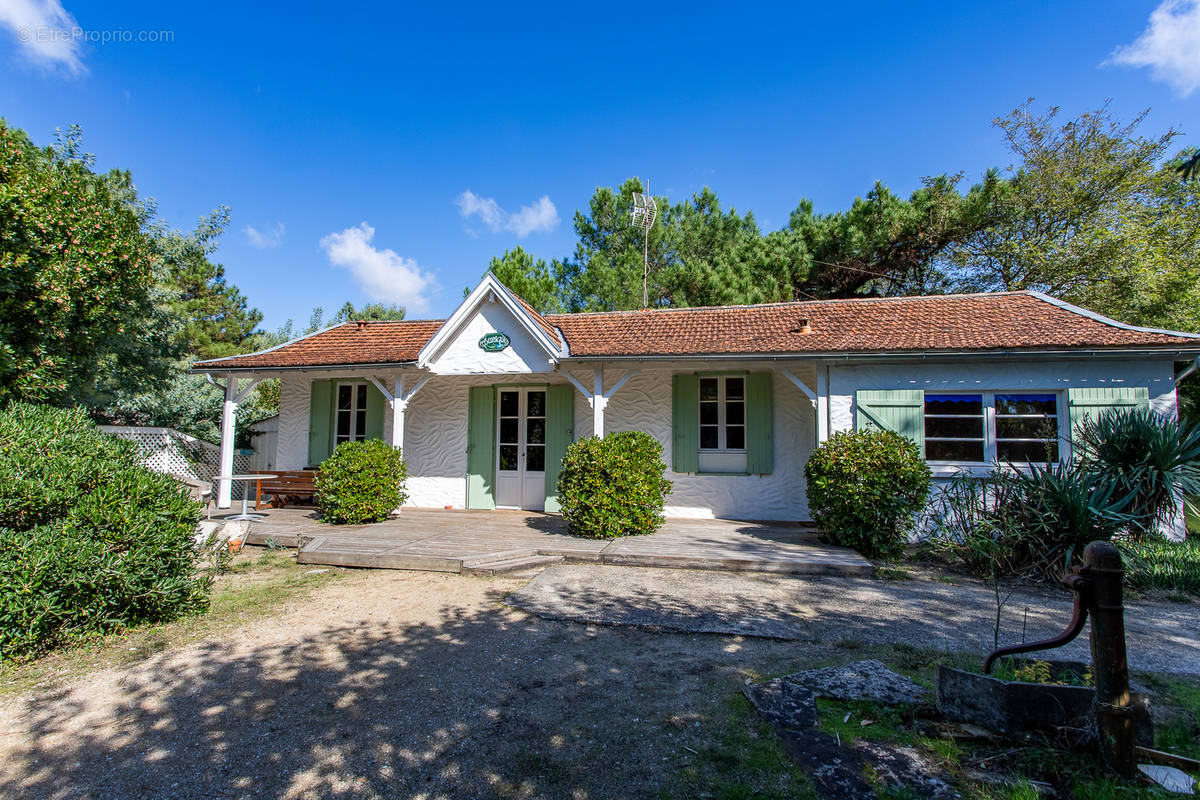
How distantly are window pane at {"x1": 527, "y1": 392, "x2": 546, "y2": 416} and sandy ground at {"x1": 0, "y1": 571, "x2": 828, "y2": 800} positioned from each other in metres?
6.30

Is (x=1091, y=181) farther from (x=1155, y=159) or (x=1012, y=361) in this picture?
(x=1012, y=361)

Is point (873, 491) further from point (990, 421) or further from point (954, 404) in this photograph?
point (990, 421)

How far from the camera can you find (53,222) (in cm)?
841

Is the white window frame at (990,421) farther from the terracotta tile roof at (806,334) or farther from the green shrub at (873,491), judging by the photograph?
the green shrub at (873,491)

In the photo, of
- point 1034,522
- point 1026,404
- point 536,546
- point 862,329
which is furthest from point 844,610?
point 862,329

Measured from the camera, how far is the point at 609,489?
8.33m

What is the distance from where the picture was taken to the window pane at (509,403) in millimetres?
11211

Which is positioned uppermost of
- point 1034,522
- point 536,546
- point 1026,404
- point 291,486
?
point 1026,404

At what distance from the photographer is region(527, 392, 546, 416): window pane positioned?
11.0m

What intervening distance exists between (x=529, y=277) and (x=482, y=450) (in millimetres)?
10672

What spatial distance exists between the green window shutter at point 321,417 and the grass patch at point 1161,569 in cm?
1279

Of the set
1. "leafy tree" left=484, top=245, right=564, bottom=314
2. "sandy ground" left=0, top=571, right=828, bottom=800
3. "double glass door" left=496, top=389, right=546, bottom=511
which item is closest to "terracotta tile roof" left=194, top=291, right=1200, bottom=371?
"double glass door" left=496, top=389, right=546, bottom=511

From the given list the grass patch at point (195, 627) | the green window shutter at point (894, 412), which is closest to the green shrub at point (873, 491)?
the green window shutter at point (894, 412)

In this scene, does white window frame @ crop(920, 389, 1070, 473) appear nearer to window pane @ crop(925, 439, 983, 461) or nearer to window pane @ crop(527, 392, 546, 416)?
window pane @ crop(925, 439, 983, 461)
